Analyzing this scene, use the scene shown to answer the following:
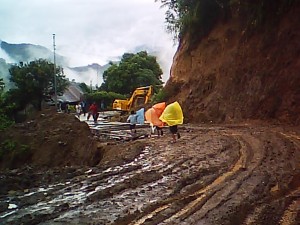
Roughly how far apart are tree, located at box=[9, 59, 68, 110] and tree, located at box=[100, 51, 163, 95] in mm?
14930

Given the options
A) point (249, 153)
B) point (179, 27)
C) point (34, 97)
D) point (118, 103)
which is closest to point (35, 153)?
point (249, 153)

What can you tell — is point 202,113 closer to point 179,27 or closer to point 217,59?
point 217,59

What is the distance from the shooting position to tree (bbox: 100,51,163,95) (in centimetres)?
5991

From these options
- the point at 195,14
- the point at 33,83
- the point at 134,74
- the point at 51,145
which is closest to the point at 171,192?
the point at 51,145

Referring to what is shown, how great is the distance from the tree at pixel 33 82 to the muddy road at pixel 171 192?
3532 centimetres

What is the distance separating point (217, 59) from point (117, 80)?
38.8 m

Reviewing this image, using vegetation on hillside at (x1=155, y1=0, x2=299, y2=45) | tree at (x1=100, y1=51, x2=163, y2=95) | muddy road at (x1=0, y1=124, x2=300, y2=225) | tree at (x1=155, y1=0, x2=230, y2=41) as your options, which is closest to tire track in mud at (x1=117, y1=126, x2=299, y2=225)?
muddy road at (x1=0, y1=124, x2=300, y2=225)

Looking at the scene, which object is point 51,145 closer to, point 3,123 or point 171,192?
point 3,123

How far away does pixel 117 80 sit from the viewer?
62500 mm

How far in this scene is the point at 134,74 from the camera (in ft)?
199

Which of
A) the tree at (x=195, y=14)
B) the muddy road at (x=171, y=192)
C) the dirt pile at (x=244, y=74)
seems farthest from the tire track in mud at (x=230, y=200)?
the tree at (x=195, y=14)

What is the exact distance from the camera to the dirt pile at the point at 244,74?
19.2m

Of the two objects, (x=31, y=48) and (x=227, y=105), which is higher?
(x=31, y=48)

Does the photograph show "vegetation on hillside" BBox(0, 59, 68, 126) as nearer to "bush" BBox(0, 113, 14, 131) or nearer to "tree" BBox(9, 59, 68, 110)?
"tree" BBox(9, 59, 68, 110)
